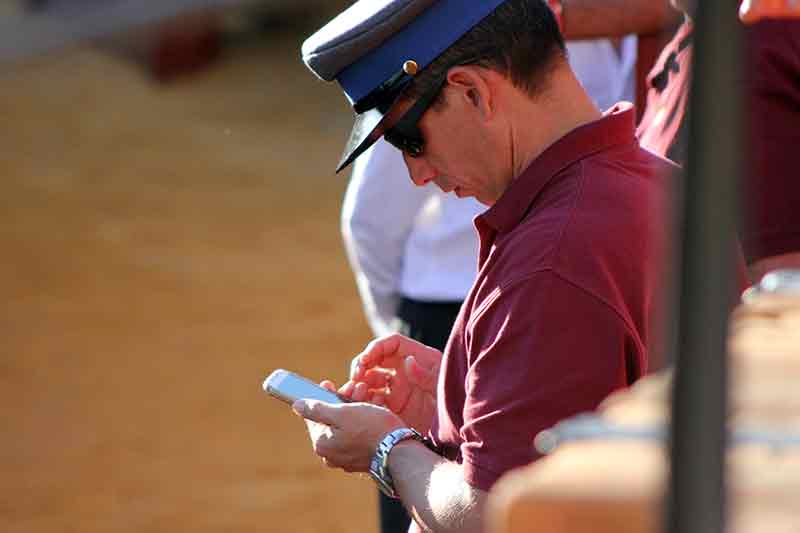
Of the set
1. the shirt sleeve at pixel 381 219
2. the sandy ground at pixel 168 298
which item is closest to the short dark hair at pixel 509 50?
the shirt sleeve at pixel 381 219

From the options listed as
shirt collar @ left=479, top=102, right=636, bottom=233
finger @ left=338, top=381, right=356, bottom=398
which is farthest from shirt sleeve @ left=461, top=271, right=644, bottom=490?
finger @ left=338, top=381, right=356, bottom=398

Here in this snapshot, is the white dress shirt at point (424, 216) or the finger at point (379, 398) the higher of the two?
the finger at point (379, 398)

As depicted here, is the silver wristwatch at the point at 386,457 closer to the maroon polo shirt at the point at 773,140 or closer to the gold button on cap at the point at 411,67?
the gold button on cap at the point at 411,67

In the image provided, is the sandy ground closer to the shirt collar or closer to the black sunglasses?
the black sunglasses

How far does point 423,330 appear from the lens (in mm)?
3531

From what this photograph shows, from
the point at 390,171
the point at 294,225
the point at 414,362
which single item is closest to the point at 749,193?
the point at 414,362

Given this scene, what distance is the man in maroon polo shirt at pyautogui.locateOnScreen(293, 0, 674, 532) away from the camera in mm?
1947

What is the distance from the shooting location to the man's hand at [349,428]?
86.4 inches

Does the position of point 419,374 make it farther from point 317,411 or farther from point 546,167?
point 546,167

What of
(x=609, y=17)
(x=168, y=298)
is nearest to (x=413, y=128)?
(x=609, y=17)

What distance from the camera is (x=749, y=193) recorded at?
8.59 ft

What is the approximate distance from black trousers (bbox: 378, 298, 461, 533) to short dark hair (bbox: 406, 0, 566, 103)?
4.53 feet

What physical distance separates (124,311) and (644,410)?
620 cm

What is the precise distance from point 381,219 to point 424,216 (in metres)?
0.09
